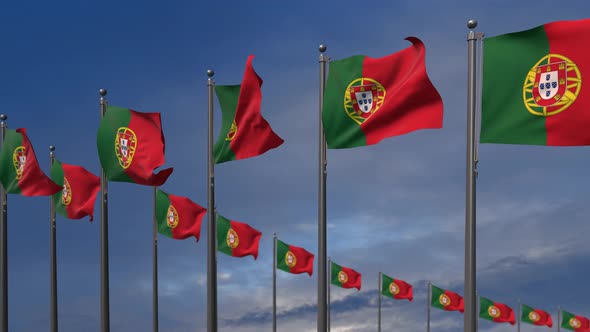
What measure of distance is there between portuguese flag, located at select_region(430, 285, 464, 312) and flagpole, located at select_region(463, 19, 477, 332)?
43925 millimetres

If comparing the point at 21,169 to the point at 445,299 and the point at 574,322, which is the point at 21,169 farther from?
the point at 574,322

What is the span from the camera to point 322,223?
55.8 feet

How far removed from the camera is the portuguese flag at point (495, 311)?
63.9m

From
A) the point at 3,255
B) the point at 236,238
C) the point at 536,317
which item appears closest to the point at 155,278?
the point at 236,238

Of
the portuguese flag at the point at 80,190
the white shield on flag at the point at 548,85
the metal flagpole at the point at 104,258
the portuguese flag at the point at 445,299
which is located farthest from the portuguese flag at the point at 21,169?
the portuguese flag at the point at 445,299

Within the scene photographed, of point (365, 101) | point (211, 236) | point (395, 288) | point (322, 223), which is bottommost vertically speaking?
point (395, 288)

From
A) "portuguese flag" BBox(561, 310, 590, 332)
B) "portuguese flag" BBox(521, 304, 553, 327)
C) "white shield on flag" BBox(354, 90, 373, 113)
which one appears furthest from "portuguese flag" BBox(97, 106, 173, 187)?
"portuguese flag" BBox(561, 310, 590, 332)

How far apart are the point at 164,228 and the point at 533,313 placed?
49.7m

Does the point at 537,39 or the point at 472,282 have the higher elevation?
the point at 537,39

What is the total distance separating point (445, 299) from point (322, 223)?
140 ft

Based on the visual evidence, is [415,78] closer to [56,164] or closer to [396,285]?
[56,164]

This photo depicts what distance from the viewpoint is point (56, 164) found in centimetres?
2550

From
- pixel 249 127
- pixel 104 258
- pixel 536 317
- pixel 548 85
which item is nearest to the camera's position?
pixel 548 85

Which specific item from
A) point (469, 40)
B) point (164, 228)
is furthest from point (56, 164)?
point (469, 40)
